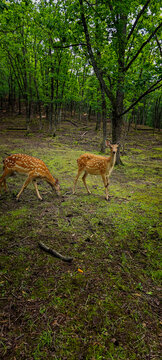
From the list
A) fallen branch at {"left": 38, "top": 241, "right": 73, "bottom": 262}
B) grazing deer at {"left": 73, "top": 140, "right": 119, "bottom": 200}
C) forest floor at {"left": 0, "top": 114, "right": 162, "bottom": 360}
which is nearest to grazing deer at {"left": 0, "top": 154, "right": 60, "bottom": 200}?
forest floor at {"left": 0, "top": 114, "right": 162, "bottom": 360}

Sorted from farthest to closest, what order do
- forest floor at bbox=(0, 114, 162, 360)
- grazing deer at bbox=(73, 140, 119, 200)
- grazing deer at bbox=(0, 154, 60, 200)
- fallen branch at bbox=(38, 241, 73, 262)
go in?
grazing deer at bbox=(73, 140, 119, 200), grazing deer at bbox=(0, 154, 60, 200), fallen branch at bbox=(38, 241, 73, 262), forest floor at bbox=(0, 114, 162, 360)

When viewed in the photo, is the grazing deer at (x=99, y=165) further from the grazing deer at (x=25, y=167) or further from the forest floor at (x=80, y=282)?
the grazing deer at (x=25, y=167)

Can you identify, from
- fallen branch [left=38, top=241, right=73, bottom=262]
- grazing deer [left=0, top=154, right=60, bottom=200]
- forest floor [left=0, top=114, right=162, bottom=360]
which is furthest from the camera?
grazing deer [left=0, top=154, right=60, bottom=200]

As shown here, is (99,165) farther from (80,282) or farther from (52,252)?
(80,282)

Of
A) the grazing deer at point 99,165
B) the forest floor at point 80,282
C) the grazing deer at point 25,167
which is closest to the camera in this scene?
the forest floor at point 80,282

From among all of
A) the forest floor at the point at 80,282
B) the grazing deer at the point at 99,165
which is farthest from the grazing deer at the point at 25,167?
the grazing deer at the point at 99,165

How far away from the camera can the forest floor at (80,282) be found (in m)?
2.06

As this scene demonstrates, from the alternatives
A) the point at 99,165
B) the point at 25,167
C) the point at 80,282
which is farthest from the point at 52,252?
the point at 99,165

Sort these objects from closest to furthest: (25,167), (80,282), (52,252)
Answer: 1. (80,282)
2. (52,252)
3. (25,167)

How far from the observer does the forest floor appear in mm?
2062

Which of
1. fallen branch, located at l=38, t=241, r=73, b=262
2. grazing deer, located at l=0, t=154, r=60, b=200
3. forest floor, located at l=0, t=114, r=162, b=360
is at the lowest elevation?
forest floor, located at l=0, t=114, r=162, b=360

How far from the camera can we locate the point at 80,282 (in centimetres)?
288

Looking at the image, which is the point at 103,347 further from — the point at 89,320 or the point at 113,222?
the point at 113,222

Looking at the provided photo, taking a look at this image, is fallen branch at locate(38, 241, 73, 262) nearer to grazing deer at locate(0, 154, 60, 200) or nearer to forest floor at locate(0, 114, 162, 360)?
forest floor at locate(0, 114, 162, 360)
